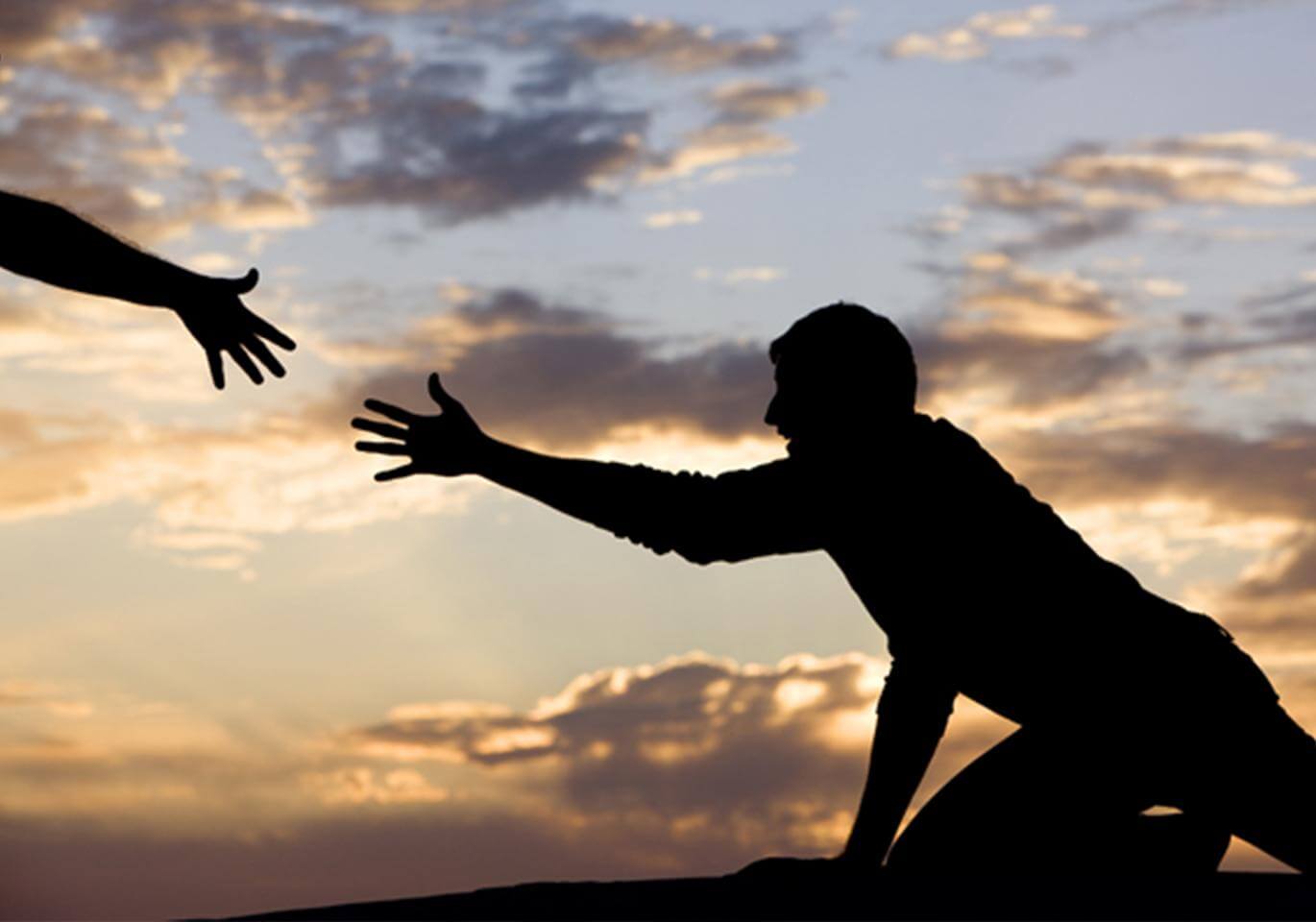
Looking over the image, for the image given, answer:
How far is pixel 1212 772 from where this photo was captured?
7848 millimetres

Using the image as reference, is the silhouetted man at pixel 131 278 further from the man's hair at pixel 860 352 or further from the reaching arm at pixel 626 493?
the man's hair at pixel 860 352

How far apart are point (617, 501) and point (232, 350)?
2.13 m

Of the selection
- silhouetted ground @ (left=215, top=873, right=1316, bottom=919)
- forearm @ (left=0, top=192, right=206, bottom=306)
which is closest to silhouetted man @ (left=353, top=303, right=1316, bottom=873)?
silhouetted ground @ (left=215, top=873, right=1316, bottom=919)

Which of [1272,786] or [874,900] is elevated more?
[1272,786]

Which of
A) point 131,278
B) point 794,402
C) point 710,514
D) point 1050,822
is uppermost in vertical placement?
point 131,278

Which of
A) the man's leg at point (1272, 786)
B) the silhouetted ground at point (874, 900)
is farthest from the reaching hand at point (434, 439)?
the man's leg at point (1272, 786)

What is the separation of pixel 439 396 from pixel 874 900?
265 centimetres

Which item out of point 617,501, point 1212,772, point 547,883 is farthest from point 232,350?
point 1212,772

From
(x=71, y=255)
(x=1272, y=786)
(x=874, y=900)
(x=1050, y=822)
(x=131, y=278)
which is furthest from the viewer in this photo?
(x=131, y=278)

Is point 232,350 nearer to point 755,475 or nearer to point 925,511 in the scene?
point 755,475

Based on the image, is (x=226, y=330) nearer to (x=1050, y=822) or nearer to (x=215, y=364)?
(x=215, y=364)

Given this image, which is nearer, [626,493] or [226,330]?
[626,493]

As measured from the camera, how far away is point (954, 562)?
7.80 meters

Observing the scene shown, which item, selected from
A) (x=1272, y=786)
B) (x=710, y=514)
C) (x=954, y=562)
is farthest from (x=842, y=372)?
(x=1272, y=786)
